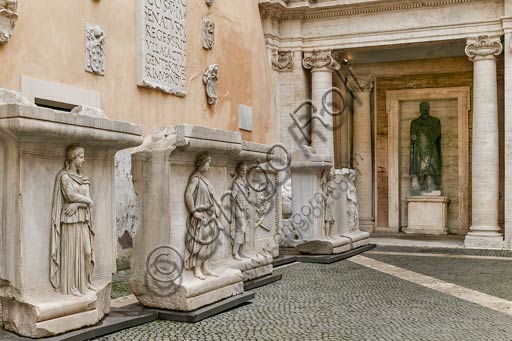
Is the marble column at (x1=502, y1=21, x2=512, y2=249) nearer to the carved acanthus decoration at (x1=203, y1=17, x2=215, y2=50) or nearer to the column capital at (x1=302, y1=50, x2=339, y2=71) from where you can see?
the column capital at (x1=302, y1=50, x2=339, y2=71)

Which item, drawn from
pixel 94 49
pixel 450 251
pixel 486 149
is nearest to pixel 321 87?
pixel 486 149

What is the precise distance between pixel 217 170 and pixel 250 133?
633cm

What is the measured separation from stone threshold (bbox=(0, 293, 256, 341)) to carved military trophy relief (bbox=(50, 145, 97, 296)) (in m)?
0.31

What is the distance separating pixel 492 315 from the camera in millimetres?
5852

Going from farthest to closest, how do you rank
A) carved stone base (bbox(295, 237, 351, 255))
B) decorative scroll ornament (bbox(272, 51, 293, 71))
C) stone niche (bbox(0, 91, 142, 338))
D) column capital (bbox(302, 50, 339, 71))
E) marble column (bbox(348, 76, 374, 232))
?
marble column (bbox(348, 76, 374, 232)) → decorative scroll ornament (bbox(272, 51, 293, 71)) → column capital (bbox(302, 50, 339, 71)) → carved stone base (bbox(295, 237, 351, 255)) → stone niche (bbox(0, 91, 142, 338))

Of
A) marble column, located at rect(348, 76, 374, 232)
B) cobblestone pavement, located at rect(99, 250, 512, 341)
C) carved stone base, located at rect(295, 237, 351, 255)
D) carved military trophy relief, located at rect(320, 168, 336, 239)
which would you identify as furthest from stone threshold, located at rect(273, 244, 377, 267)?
marble column, located at rect(348, 76, 374, 232)

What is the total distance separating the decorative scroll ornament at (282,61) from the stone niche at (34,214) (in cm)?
1053

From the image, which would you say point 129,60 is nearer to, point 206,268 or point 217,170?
point 217,170

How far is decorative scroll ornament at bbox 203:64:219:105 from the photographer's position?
437 inches

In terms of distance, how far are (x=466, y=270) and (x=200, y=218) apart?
503 cm

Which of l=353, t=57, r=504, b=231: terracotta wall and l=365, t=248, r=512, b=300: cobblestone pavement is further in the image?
l=353, t=57, r=504, b=231: terracotta wall

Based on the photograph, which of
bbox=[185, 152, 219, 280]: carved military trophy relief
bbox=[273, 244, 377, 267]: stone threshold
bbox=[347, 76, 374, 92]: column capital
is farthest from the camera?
bbox=[347, 76, 374, 92]: column capital

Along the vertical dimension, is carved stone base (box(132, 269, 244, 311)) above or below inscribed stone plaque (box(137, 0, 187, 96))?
below

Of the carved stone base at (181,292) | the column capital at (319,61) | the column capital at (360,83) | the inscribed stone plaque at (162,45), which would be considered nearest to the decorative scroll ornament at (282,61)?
the column capital at (319,61)
